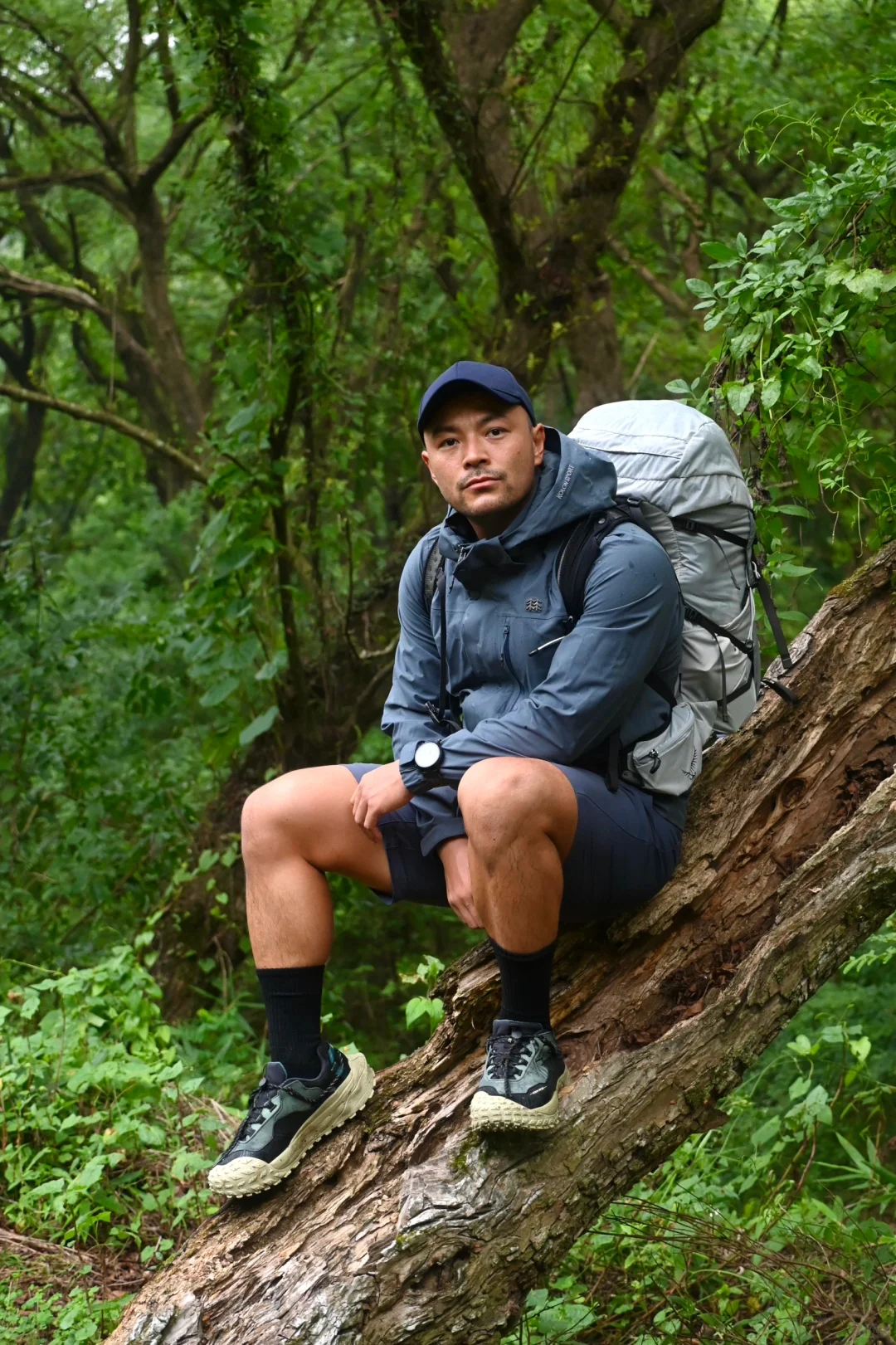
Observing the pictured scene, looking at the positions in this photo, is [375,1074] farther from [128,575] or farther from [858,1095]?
[128,575]

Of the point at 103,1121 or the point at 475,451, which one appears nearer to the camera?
the point at 475,451

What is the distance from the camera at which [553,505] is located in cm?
295

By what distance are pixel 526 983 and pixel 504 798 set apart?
46cm

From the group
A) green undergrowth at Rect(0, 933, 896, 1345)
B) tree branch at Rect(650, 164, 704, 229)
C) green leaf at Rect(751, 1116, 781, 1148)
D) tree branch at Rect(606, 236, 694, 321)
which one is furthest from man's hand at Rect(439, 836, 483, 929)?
tree branch at Rect(650, 164, 704, 229)

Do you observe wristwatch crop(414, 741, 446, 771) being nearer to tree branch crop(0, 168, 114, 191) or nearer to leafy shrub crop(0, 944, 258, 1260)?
leafy shrub crop(0, 944, 258, 1260)

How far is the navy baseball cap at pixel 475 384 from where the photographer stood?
119 inches

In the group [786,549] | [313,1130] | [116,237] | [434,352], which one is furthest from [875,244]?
[116,237]

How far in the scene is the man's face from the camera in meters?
3.04

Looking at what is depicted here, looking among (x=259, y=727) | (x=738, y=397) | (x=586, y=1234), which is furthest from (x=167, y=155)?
(x=586, y=1234)

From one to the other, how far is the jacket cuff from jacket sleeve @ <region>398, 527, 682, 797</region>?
15 centimetres

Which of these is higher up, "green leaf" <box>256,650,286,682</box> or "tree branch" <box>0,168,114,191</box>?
"tree branch" <box>0,168,114,191</box>

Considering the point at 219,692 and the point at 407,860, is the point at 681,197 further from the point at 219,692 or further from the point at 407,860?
the point at 407,860

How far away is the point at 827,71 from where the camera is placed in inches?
325

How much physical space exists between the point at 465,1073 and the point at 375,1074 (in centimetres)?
35
